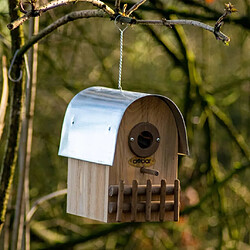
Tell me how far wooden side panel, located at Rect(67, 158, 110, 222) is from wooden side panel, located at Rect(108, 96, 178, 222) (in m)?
0.04

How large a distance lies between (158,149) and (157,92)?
3.37 meters

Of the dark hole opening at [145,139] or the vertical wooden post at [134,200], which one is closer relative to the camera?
the vertical wooden post at [134,200]

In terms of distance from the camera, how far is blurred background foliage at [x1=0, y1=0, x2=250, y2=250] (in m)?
5.80

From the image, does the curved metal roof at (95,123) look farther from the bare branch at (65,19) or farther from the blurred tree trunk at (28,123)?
the blurred tree trunk at (28,123)

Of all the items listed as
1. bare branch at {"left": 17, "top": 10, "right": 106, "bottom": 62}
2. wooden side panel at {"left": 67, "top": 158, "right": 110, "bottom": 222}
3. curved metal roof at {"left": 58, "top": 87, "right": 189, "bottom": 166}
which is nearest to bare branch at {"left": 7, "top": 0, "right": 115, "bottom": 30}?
bare branch at {"left": 17, "top": 10, "right": 106, "bottom": 62}

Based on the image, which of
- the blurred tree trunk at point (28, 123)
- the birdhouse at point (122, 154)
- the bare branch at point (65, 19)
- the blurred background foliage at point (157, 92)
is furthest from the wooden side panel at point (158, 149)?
the blurred background foliage at point (157, 92)

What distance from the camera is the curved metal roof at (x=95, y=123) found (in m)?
2.92

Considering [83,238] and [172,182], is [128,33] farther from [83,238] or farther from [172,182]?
[172,182]

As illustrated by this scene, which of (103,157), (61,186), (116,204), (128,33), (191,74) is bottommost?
(116,204)

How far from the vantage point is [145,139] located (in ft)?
10.4

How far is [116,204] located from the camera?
9.66 feet

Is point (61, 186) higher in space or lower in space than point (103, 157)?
higher

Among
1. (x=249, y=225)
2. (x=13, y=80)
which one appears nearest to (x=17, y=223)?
(x=13, y=80)

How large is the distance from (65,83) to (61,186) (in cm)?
124
